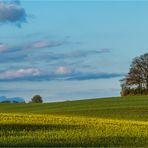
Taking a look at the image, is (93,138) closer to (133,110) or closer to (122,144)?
(122,144)

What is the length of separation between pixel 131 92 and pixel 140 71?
182 inches

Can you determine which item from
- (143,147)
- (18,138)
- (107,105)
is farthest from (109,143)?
(107,105)

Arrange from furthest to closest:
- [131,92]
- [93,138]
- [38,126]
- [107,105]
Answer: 1. [131,92]
2. [107,105]
3. [38,126]
4. [93,138]

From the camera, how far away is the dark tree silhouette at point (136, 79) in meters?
116

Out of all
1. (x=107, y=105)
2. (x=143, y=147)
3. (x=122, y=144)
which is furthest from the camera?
(x=107, y=105)

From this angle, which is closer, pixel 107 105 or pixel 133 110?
pixel 133 110

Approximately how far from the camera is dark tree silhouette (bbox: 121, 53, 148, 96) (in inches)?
4555

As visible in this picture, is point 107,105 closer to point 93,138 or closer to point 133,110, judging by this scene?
point 133,110

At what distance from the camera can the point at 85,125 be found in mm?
39562

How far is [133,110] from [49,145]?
137 ft

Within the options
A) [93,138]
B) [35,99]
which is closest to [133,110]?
[93,138]

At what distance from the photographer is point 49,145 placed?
26.2m

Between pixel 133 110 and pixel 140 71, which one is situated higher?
pixel 140 71

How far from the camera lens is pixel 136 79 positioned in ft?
379
